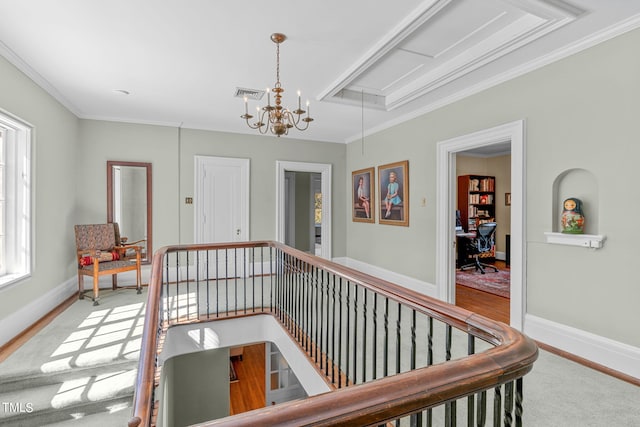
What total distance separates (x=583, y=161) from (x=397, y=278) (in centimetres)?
286

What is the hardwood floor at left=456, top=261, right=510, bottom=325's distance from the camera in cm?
388

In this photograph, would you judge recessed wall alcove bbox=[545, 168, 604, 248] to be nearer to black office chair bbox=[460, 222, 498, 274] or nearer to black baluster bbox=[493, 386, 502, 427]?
black baluster bbox=[493, 386, 502, 427]

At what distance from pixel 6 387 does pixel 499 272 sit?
23.2ft

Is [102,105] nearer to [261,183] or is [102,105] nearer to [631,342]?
[261,183]

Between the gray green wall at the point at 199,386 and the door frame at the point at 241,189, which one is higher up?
the door frame at the point at 241,189

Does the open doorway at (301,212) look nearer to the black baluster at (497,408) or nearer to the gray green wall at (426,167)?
the gray green wall at (426,167)

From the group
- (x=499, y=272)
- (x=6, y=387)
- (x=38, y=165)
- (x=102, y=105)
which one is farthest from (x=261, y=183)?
(x=499, y=272)

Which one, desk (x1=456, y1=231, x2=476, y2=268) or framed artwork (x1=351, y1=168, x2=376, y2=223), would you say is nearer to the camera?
framed artwork (x1=351, y1=168, x2=376, y2=223)

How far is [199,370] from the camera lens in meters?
5.18

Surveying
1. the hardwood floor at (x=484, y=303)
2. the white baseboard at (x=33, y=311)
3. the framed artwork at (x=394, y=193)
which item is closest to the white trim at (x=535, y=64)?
the framed artwork at (x=394, y=193)

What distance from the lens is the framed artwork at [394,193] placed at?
15.8 ft

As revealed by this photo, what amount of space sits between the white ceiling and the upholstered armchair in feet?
5.68

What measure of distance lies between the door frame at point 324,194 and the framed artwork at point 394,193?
4.18 ft

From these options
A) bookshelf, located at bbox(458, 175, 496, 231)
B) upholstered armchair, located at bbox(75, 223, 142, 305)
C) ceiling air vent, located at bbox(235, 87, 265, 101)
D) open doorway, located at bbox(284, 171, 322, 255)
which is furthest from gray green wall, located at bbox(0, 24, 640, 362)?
bookshelf, located at bbox(458, 175, 496, 231)
